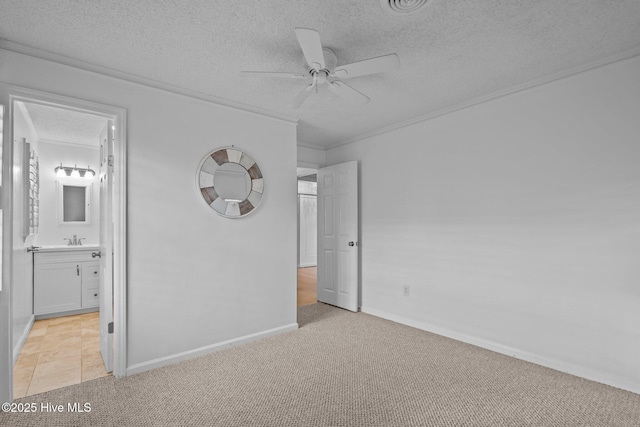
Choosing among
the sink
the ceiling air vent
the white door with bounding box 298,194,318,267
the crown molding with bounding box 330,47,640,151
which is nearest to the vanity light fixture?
the sink

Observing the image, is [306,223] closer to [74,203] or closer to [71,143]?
[74,203]

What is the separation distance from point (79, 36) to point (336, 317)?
358cm

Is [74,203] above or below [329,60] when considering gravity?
below

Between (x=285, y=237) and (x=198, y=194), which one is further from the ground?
(x=198, y=194)

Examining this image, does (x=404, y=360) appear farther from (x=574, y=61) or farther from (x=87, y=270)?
(x=87, y=270)

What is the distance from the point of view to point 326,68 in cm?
214

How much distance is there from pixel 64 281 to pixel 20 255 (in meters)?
1.25

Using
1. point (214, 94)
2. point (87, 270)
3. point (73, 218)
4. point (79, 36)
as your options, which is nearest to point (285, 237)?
point (214, 94)

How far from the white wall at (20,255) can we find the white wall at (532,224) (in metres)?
3.63

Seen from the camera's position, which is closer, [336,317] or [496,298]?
[496,298]

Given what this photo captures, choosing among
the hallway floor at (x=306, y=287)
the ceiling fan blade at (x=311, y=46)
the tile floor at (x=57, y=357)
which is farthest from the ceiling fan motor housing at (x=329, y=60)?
the hallway floor at (x=306, y=287)

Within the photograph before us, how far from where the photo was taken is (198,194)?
2.92 meters

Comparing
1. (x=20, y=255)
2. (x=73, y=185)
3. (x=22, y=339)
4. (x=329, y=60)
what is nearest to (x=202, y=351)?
(x=22, y=339)

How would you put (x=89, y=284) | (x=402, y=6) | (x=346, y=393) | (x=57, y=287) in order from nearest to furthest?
(x=402, y=6)
(x=346, y=393)
(x=57, y=287)
(x=89, y=284)
